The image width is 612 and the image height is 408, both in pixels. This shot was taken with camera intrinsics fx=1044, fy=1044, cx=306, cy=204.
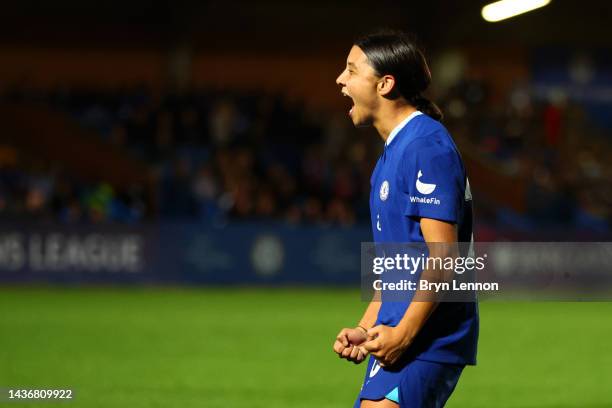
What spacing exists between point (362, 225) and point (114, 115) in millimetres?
7296

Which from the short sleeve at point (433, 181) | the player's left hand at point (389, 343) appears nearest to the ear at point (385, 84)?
the short sleeve at point (433, 181)

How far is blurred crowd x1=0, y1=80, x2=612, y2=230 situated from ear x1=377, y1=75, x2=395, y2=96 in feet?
50.4

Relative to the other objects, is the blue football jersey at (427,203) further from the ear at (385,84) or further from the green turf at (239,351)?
the green turf at (239,351)

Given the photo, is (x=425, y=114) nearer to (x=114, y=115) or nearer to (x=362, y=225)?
→ (x=362, y=225)

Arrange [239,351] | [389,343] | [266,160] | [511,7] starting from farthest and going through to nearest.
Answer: [266,160] < [511,7] < [239,351] < [389,343]

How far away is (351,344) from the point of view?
3.25 meters

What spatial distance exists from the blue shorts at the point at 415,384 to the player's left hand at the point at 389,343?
12 centimetres

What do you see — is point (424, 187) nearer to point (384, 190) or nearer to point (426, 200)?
point (426, 200)

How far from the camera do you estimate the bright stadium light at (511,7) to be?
20.8 meters

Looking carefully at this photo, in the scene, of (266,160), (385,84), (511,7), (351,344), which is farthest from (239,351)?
(511,7)

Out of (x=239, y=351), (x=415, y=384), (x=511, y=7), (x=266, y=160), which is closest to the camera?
(x=415, y=384)

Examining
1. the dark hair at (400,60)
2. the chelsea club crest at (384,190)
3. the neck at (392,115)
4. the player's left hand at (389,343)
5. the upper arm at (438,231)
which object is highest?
the dark hair at (400,60)

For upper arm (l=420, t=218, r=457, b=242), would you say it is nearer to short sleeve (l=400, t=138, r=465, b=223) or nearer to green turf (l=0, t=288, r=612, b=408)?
short sleeve (l=400, t=138, r=465, b=223)

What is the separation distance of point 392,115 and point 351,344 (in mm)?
747
